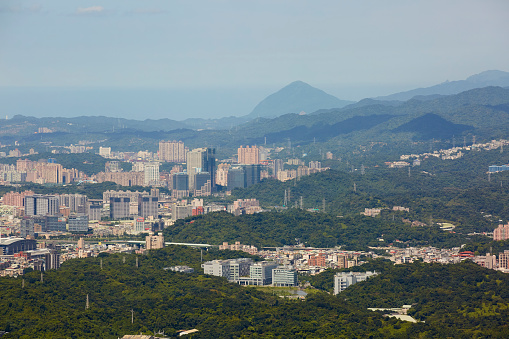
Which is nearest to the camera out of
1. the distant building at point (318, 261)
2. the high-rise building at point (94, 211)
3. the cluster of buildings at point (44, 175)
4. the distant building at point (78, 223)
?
the distant building at point (318, 261)

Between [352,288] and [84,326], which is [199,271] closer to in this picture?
[352,288]

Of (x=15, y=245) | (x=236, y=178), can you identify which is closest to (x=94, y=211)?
(x=15, y=245)

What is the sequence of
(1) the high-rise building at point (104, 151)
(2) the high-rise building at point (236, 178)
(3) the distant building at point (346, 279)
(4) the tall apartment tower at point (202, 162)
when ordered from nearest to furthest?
1. (3) the distant building at point (346, 279)
2. (2) the high-rise building at point (236, 178)
3. (4) the tall apartment tower at point (202, 162)
4. (1) the high-rise building at point (104, 151)

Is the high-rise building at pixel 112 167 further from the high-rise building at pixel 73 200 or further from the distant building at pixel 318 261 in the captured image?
the distant building at pixel 318 261

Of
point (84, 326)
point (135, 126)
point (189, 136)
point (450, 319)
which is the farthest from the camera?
point (135, 126)

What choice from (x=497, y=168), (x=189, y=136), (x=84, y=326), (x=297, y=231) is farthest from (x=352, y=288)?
(x=189, y=136)

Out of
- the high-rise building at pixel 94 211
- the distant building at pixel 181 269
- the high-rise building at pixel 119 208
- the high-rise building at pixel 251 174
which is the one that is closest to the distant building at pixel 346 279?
the distant building at pixel 181 269
